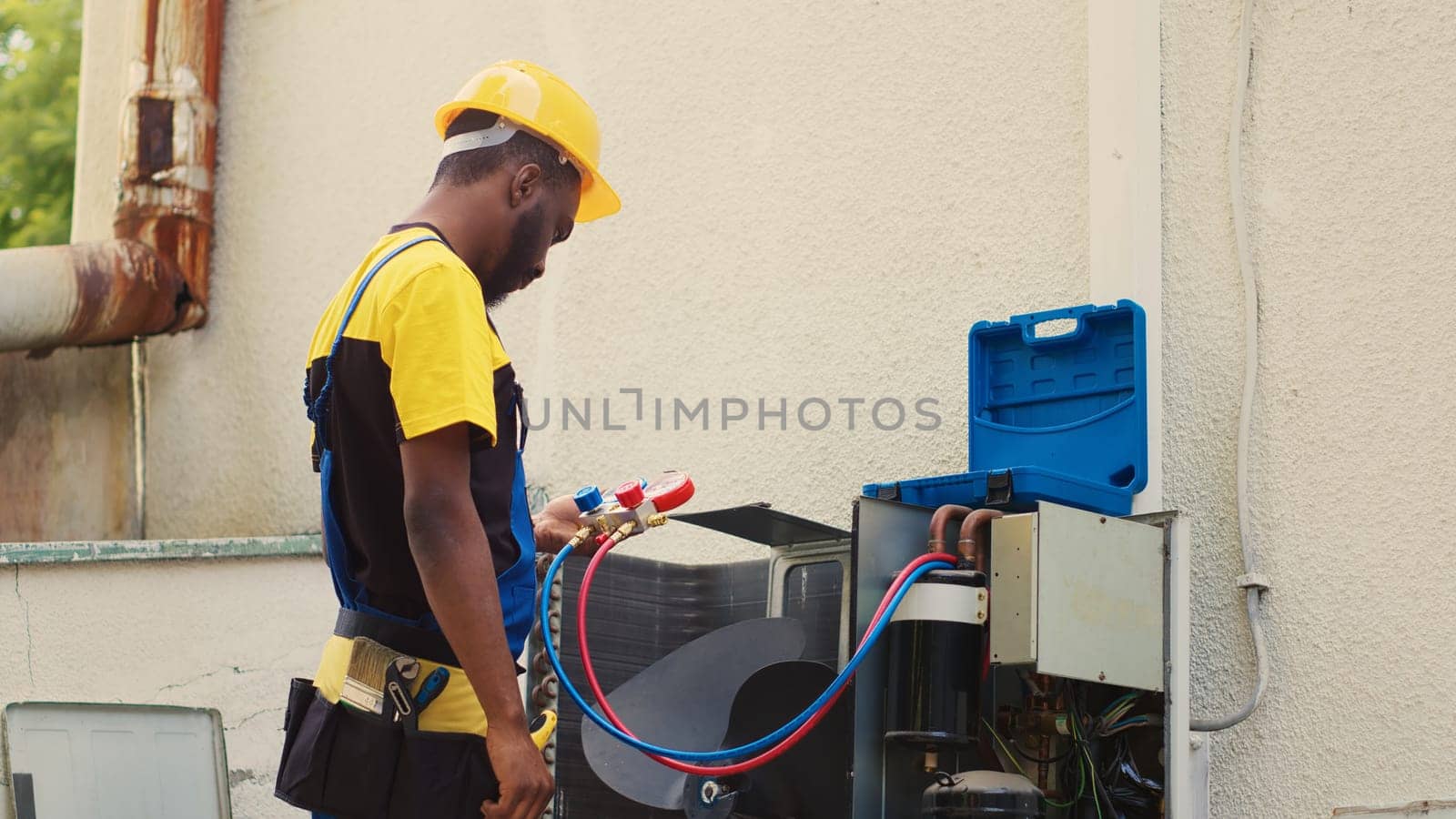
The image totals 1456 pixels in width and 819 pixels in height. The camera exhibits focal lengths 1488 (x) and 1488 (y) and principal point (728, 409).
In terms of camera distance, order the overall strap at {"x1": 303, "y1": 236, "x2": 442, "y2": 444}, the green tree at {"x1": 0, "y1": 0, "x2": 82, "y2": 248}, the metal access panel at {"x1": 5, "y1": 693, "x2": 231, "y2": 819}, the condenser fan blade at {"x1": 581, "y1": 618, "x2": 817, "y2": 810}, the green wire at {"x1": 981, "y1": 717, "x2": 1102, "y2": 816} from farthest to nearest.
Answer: the green tree at {"x1": 0, "y1": 0, "x2": 82, "y2": 248} → the metal access panel at {"x1": 5, "y1": 693, "x2": 231, "y2": 819} → the condenser fan blade at {"x1": 581, "y1": 618, "x2": 817, "y2": 810} → the green wire at {"x1": 981, "y1": 717, "x2": 1102, "y2": 816} → the overall strap at {"x1": 303, "y1": 236, "x2": 442, "y2": 444}

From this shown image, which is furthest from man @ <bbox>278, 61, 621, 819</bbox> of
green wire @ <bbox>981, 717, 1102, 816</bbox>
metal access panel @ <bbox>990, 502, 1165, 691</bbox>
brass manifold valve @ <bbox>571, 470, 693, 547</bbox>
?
green wire @ <bbox>981, 717, 1102, 816</bbox>

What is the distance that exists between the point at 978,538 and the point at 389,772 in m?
1.09

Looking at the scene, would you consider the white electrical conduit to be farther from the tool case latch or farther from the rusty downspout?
the rusty downspout

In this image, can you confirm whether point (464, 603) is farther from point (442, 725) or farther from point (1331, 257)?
point (1331, 257)

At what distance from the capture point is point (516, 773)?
6.83ft

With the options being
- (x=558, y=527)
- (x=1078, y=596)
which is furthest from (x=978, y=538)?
(x=558, y=527)

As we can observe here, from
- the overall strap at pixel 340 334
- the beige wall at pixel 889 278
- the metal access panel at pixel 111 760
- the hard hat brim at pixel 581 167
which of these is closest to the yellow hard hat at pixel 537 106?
the hard hat brim at pixel 581 167

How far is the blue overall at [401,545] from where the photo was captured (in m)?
2.20

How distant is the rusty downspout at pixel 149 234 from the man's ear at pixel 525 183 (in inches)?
118

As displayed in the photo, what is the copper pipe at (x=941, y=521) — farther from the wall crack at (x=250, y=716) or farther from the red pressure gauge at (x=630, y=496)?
the wall crack at (x=250, y=716)

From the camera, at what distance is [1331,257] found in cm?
308

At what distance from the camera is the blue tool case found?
2744 mm

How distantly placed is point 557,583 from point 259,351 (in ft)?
7.74

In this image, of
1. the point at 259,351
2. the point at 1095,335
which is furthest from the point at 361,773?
the point at 259,351
